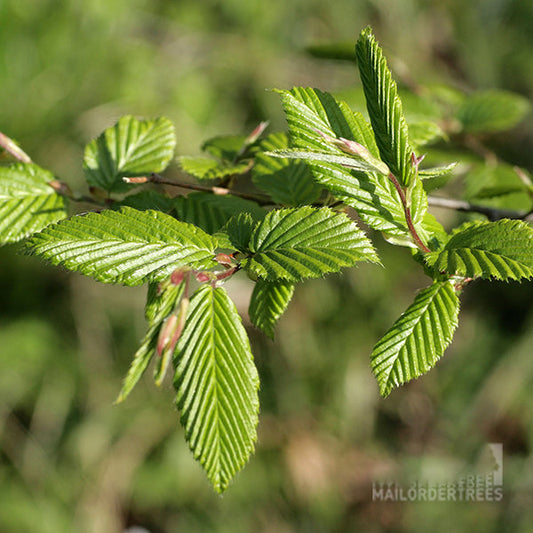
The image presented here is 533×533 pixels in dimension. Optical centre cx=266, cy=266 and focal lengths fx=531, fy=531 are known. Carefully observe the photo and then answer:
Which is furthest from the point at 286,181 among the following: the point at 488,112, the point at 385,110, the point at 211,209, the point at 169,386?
the point at 169,386

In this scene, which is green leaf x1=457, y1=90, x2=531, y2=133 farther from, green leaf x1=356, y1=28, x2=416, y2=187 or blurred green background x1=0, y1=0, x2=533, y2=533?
blurred green background x1=0, y1=0, x2=533, y2=533

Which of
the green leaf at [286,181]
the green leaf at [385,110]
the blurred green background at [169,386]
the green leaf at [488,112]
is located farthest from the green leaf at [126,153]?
the blurred green background at [169,386]

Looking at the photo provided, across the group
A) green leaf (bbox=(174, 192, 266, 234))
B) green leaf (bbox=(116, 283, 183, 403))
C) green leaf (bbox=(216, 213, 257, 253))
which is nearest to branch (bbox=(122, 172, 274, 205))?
green leaf (bbox=(174, 192, 266, 234))

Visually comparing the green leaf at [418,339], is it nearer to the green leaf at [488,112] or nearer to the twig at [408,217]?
the twig at [408,217]

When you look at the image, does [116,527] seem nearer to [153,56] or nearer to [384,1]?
[153,56]

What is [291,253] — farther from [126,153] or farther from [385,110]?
[126,153]
